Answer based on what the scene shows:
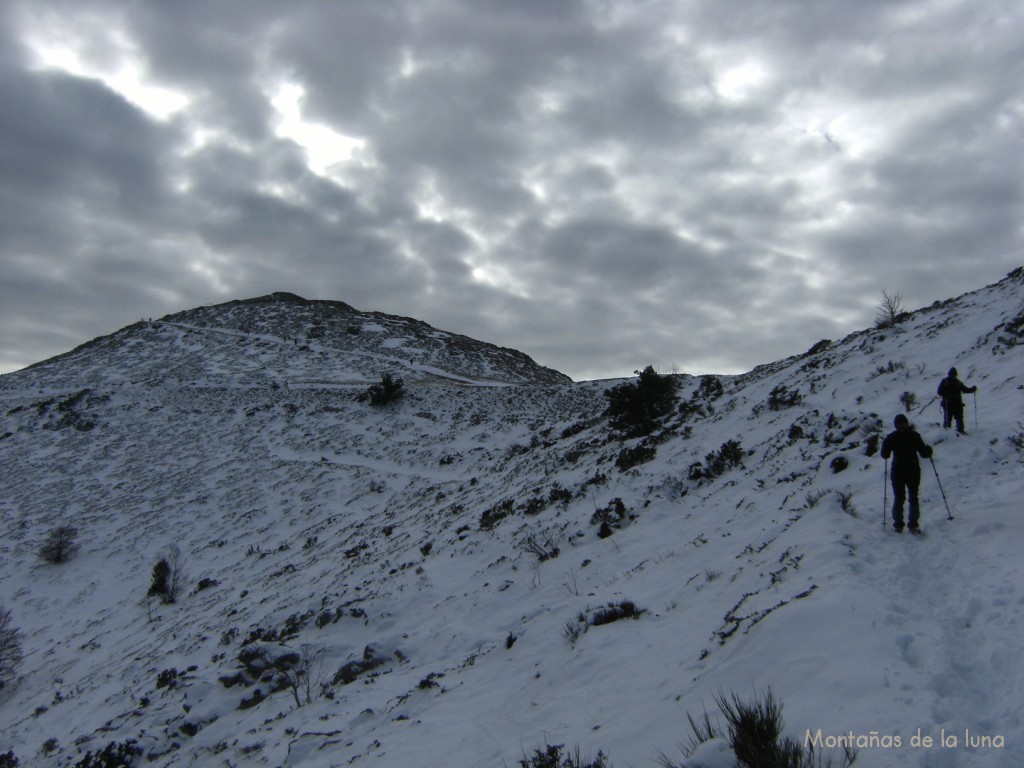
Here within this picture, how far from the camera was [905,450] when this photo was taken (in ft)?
26.6

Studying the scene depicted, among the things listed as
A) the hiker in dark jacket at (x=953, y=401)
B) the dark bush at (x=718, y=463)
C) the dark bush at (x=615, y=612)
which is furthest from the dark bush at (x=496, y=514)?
the hiker in dark jacket at (x=953, y=401)

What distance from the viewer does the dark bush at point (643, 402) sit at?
73.7 feet

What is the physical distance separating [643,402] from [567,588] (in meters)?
13.6

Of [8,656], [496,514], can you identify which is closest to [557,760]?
[496,514]

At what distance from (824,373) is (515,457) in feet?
44.5

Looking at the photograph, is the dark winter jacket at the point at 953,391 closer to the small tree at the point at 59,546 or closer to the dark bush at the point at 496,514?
the dark bush at the point at 496,514

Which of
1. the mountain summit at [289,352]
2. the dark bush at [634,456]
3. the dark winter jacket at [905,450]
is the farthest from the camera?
the mountain summit at [289,352]

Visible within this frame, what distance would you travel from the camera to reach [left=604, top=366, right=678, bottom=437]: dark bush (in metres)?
22.5

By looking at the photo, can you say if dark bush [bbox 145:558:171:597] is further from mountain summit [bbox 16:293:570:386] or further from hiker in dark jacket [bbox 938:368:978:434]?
mountain summit [bbox 16:293:570:386]

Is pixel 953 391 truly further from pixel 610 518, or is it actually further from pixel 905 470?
pixel 610 518

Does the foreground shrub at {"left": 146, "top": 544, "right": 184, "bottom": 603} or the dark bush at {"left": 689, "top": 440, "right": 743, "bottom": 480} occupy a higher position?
the dark bush at {"left": 689, "top": 440, "right": 743, "bottom": 480}

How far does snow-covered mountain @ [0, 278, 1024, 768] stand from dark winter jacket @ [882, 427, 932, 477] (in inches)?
31.0

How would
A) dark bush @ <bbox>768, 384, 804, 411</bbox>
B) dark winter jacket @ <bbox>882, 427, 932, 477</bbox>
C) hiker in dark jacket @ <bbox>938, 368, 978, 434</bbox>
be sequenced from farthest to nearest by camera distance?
dark bush @ <bbox>768, 384, 804, 411</bbox>
hiker in dark jacket @ <bbox>938, 368, 978, 434</bbox>
dark winter jacket @ <bbox>882, 427, 932, 477</bbox>

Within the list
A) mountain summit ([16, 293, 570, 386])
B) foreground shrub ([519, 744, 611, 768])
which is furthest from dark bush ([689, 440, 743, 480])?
mountain summit ([16, 293, 570, 386])
